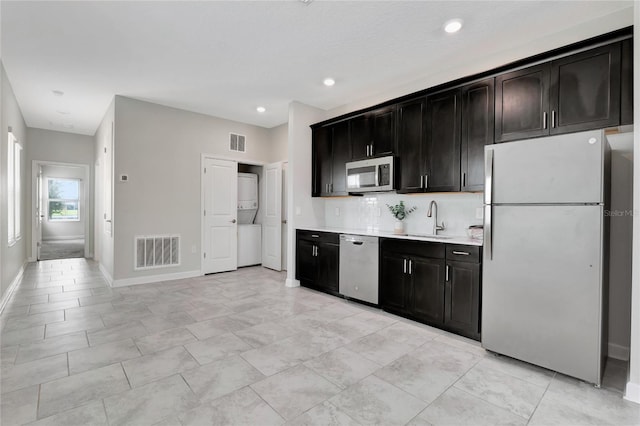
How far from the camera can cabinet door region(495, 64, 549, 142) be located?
2.79m

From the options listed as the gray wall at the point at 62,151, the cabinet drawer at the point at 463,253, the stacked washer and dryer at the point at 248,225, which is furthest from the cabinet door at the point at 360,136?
the gray wall at the point at 62,151

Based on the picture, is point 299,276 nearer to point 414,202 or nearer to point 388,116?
point 414,202

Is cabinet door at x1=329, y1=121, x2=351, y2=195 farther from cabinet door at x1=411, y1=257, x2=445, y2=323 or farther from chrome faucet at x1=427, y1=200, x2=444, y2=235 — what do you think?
cabinet door at x1=411, y1=257, x2=445, y2=323

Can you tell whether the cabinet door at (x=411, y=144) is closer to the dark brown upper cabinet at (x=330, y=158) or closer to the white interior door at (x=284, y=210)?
the dark brown upper cabinet at (x=330, y=158)

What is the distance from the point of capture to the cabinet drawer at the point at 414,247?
10.4ft

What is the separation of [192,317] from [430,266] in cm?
263

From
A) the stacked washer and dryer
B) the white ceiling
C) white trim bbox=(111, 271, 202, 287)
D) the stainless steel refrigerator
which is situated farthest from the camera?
the stacked washer and dryer

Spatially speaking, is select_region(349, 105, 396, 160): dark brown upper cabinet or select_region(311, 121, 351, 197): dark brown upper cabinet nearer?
select_region(349, 105, 396, 160): dark brown upper cabinet

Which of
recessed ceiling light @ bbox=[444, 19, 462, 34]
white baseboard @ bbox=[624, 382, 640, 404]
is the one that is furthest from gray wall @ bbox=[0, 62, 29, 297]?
white baseboard @ bbox=[624, 382, 640, 404]

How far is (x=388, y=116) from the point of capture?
13.4 ft

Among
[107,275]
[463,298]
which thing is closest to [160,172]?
[107,275]

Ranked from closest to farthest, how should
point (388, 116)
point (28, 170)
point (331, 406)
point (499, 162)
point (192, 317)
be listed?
point (331, 406) → point (499, 162) → point (192, 317) → point (388, 116) → point (28, 170)

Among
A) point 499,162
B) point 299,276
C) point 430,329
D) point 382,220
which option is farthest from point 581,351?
point 299,276

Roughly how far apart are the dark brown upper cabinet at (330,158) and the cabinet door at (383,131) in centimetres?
49
